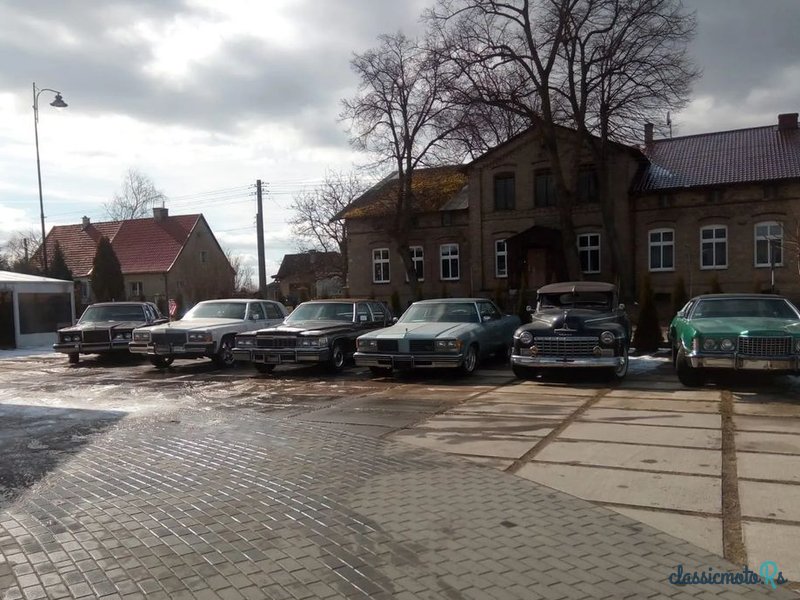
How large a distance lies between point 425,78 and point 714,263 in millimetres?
15380

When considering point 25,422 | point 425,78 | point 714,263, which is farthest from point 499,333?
point 714,263

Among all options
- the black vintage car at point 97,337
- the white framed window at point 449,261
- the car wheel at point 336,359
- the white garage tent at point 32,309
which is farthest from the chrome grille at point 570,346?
the white framed window at point 449,261

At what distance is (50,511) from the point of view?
5051 mm

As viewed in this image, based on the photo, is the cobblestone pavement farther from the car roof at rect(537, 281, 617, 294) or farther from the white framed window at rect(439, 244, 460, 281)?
the white framed window at rect(439, 244, 460, 281)

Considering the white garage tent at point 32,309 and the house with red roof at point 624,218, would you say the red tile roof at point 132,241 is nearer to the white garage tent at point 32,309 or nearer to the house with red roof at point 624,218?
the house with red roof at point 624,218

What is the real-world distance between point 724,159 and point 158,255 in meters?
37.3

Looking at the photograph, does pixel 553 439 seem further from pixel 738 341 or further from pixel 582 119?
pixel 582 119

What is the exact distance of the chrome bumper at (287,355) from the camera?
44.5 ft

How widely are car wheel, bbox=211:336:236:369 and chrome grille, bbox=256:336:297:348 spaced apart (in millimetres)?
1911

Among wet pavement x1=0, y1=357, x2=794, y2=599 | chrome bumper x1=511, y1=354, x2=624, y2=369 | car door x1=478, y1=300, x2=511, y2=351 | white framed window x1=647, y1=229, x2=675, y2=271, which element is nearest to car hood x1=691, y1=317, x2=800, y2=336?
chrome bumper x1=511, y1=354, x2=624, y2=369

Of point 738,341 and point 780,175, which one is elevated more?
point 780,175

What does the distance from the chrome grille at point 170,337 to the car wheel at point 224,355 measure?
2.72 feet

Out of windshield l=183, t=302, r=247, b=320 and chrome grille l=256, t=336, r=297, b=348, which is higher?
windshield l=183, t=302, r=247, b=320

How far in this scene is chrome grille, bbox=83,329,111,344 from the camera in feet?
57.1
